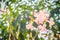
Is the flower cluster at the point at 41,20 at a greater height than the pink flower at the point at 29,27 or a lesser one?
greater

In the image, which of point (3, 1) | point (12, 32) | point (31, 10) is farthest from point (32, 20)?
point (3, 1)

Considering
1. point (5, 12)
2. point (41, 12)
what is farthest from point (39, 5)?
point (5, 12)

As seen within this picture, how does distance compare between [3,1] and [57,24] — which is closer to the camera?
[57,24]

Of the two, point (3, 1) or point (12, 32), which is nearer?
point (12, 32)

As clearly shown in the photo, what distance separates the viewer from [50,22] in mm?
1315

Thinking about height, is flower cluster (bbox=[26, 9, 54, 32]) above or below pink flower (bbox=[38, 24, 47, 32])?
above

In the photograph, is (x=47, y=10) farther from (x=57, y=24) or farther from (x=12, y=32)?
(x=12, y=32)

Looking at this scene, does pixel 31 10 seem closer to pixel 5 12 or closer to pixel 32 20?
pixel 32 20

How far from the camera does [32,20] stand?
1.32m

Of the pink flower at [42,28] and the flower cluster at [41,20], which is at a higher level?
the flower cluster at [41,20]

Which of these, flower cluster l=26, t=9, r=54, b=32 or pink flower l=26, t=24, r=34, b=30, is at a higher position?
flower cluster l=26, t=9, r=54, b=32

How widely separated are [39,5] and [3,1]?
341mm

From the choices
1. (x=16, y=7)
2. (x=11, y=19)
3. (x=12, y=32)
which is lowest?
(x=12, y=32)

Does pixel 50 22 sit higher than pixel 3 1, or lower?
lower
